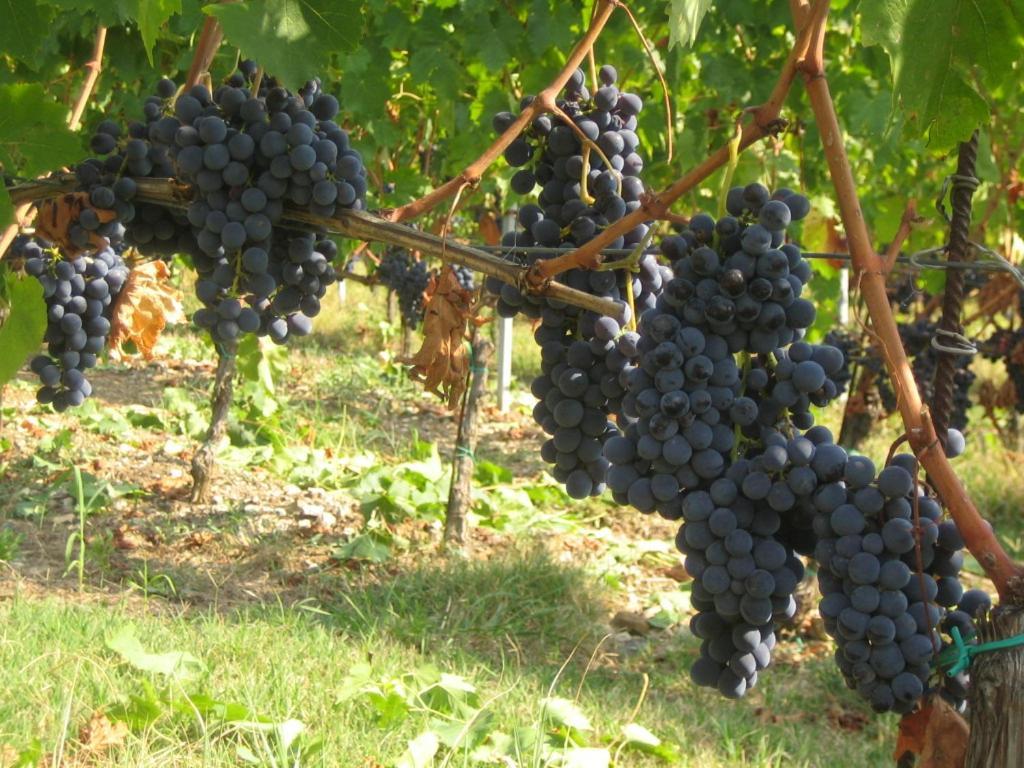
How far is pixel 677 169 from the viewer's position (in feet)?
14.7

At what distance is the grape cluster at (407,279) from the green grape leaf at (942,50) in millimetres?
6610

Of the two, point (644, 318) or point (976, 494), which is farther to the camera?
point (976, 494)

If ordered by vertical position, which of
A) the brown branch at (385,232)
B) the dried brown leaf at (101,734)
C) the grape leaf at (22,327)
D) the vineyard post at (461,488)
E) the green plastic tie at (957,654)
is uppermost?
the brown branch at (385,232)

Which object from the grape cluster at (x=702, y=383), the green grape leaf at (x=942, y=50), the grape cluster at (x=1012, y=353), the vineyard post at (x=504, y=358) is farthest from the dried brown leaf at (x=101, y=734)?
the vineyard post at (x=504, y=358)

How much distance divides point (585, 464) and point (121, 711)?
1.73 metres

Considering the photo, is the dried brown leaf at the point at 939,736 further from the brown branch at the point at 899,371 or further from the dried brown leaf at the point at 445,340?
the dried brown leaf at the point at 445,340

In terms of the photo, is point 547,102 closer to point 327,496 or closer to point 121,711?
point 121,711

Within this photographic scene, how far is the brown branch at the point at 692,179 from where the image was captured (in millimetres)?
1176

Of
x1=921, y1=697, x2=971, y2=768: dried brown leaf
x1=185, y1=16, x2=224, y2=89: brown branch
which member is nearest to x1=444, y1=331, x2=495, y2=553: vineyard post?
x1=185, y1=16, x2=224, y2=89: brown branch

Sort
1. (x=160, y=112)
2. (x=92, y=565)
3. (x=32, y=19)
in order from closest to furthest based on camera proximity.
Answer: (x=32, y=19)
(x=160, y=112)
(x=92, y=565)

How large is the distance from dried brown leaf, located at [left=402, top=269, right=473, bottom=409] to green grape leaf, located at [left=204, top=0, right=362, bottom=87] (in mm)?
350

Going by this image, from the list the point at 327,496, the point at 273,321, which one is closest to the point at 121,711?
the point at 273,321

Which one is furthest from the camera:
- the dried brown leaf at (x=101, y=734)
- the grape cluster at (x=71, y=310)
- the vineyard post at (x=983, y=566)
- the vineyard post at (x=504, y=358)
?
the vineyard post at (x=504, y=358)

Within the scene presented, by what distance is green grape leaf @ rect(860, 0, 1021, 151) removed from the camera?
1002 mm
